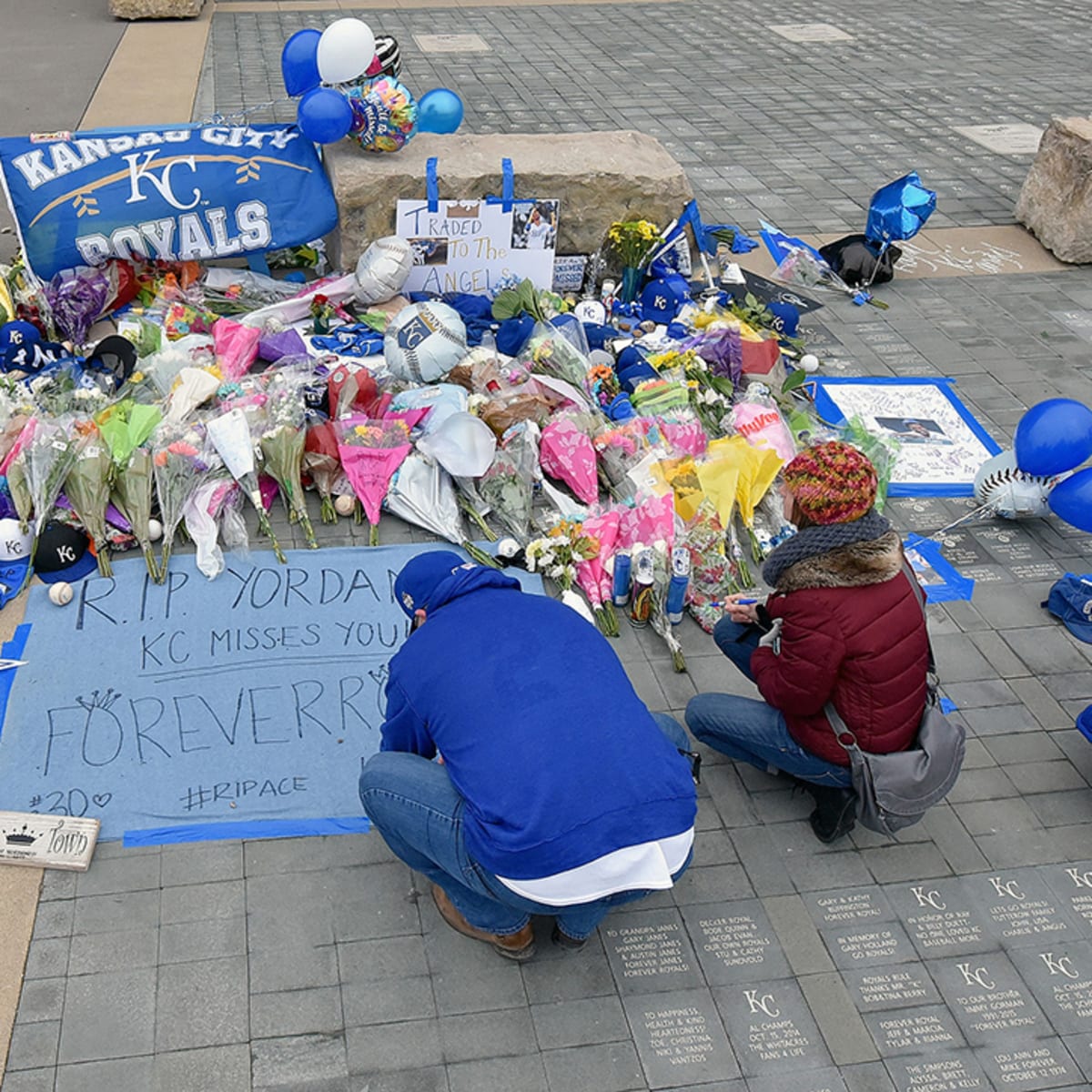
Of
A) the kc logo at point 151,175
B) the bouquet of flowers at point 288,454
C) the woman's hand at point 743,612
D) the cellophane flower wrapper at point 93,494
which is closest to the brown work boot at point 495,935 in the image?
the woman's hand at point 743,612

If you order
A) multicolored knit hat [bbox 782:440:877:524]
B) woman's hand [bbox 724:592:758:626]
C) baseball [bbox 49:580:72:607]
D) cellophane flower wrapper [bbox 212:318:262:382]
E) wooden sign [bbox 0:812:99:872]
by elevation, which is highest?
multicolored knit hat [bbox 782:440:877:524]

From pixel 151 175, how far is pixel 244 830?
13.7 ft

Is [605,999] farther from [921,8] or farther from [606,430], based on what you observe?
[921,8]

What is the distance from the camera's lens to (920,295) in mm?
7617

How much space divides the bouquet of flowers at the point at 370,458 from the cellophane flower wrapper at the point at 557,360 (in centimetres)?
100

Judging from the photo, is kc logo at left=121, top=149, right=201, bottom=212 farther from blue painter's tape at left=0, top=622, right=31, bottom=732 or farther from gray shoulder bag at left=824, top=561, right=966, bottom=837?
gray shoulder bag at left=824, top=561, right=966, bottom=837

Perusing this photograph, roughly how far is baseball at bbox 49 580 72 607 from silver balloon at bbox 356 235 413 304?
8.94 ft

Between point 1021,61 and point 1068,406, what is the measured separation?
938 cm

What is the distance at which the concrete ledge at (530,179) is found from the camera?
6469mm

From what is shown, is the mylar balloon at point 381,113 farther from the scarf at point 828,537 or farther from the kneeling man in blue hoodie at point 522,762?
the scarf at point 828,537

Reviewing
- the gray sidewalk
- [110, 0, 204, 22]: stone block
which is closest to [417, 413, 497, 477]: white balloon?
the gray sidewalk

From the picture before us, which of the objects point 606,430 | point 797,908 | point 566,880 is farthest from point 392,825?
point 606,430

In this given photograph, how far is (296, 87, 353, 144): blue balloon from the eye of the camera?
6215 mm

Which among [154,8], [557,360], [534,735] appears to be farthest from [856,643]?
[154,8]
